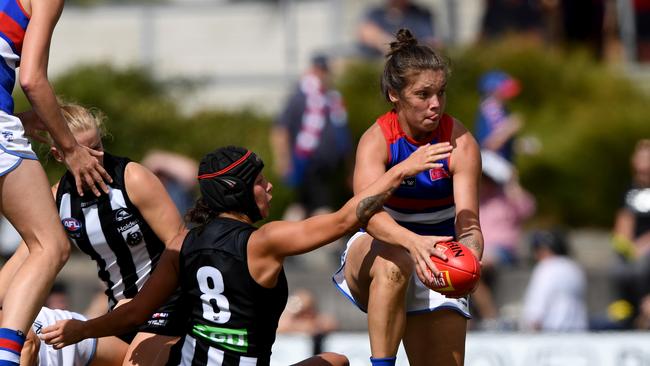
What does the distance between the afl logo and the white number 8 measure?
0.77 m

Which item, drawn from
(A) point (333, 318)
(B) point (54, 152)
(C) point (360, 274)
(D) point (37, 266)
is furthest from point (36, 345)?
(A) point (333, 318)

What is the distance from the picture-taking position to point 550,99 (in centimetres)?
1428

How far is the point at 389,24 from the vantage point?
43.8 feet

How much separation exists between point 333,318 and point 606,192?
3.86m

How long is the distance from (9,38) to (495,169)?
21.3 ft

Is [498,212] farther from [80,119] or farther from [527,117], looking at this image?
[80,119]

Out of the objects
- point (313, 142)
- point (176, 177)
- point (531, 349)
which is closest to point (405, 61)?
point (531, 349)

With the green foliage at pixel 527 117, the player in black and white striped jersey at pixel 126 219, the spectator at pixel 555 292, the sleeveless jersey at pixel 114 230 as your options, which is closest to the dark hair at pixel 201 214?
the player in black and white striped jersey at pixel 126 219

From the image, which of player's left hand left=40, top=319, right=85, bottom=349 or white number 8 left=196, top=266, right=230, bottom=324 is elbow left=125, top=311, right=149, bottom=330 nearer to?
player's left hand left=40, top=319, right=85, bottom=349

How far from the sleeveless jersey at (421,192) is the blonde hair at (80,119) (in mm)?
1301

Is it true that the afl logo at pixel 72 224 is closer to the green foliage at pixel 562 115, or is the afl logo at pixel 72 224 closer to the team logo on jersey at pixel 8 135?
the team logo on jersey at pixel 8 135

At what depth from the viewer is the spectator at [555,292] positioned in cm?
1002

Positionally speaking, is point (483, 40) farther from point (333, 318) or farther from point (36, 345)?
point (36, 345)

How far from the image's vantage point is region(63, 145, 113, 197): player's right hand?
536 centimetres
